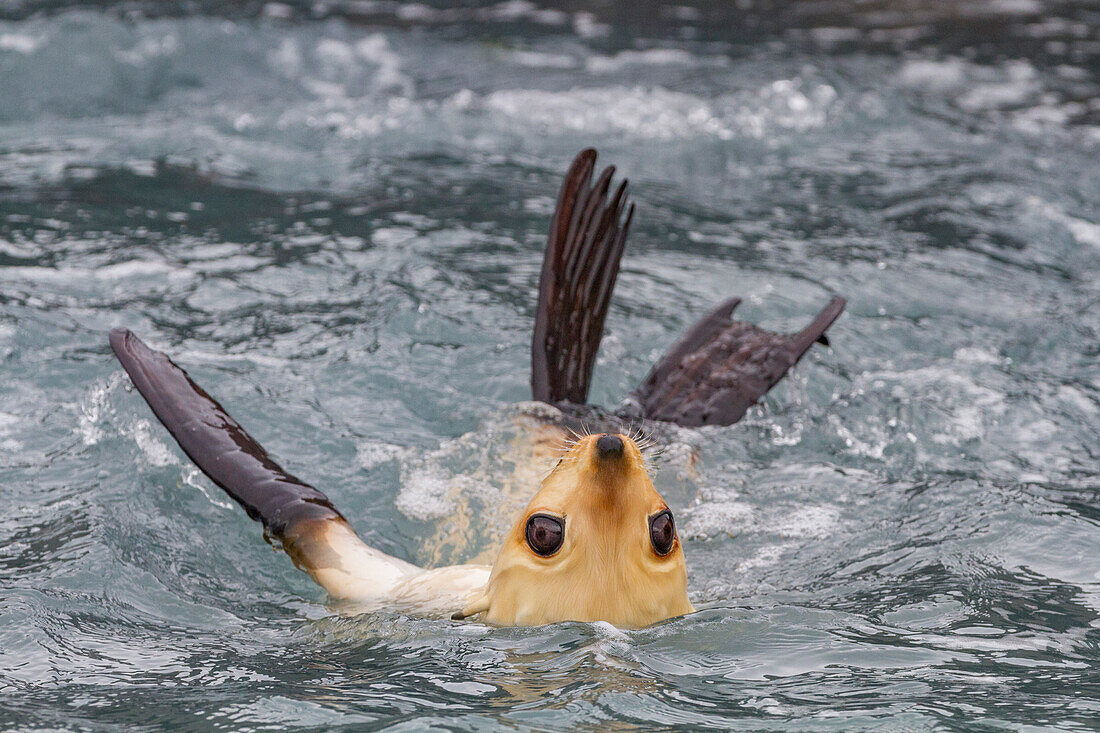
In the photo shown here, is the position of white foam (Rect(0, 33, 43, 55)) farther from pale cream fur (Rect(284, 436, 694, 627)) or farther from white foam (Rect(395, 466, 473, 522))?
pale cream fur (Rect(284, 436, 694, 627))

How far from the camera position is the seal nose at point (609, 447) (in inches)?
91.7

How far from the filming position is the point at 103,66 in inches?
361

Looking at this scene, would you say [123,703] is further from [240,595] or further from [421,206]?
[421,206]

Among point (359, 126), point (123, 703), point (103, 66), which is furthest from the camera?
point (103, 66)

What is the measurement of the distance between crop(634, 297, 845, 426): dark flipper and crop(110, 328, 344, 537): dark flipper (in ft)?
4.63

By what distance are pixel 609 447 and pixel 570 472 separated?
20cm

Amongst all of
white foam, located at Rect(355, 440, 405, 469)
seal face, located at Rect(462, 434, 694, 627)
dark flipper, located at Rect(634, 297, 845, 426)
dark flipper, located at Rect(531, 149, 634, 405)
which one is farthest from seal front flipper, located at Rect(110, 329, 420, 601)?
dark flipper, located at Rect(634, 297, 845, 426)

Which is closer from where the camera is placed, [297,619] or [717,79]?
[297,619]

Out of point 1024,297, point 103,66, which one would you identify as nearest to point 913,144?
point 1024,297

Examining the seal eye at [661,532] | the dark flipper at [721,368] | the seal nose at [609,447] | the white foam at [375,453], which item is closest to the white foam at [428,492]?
the white foam at [375,453]

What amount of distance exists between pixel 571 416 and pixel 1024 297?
10.4 feet

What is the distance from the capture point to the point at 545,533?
8.09ft

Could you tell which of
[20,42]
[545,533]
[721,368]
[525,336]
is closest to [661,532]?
[545,533]

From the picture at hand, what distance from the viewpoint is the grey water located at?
2.63 metres
